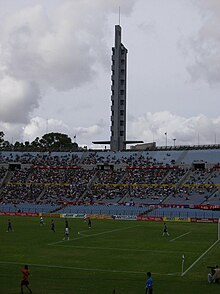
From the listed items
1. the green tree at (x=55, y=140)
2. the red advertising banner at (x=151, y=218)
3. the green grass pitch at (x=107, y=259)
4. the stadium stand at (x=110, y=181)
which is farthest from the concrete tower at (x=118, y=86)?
the green tree at (x=55, y=140)

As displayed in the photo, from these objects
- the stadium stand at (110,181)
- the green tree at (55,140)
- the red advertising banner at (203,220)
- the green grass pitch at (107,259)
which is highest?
the green tree at (55,140)

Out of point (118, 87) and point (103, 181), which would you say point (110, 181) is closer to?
point (103, 181)

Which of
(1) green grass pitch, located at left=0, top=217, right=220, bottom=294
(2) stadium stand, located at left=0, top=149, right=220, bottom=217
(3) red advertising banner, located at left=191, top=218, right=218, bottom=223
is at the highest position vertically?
(2) stadium stand, located at left=0, top=149, right=220, bottom=217

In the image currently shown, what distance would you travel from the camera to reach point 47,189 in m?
104

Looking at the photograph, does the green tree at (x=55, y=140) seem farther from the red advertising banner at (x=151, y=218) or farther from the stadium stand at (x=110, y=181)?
the red advertising banner at (x=151, y=218)

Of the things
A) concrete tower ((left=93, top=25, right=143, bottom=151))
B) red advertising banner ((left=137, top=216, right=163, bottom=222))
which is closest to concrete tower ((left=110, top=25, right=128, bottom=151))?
concrete tower ((left=93, top=25, right=143, bottom=151))

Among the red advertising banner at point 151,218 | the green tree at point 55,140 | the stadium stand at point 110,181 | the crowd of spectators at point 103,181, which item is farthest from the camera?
the green tree at point 55,140

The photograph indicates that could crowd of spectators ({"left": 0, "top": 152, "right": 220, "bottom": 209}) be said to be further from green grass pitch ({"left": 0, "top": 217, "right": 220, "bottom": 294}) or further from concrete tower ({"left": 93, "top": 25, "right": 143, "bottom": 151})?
green grass pitch ({"left": 0, "top": 217, "right": 220, "bottom": 294})

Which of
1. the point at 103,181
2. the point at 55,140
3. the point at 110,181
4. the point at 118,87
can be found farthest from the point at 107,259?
the point at 55,140

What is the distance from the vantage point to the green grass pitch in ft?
93.2

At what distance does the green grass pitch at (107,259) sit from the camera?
28406 mm

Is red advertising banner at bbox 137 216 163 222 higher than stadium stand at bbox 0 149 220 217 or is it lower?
lower

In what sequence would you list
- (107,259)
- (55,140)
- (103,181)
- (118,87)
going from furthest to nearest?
(55,140) → (118,87) → (103,181) → (107,259)

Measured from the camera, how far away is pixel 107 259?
39094 mm
